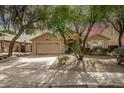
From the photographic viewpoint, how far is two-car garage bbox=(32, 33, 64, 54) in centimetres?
2193

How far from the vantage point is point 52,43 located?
2270 centimetres

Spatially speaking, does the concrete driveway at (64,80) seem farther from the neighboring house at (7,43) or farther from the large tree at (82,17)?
the neighboring house at (7,43)

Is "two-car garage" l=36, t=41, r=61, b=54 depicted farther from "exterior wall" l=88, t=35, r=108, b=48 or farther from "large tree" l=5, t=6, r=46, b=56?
"large tree" l=5, t=6, r=46, b=56

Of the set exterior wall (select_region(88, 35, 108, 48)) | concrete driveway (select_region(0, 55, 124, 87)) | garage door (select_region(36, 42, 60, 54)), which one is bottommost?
concrete driveway (select_region(0, 55, 124, 87))

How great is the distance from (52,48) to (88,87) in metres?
14.7

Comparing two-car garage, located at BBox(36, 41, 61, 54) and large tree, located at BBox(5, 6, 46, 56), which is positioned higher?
large tree, located at BBox(5, 6, 46, 56)

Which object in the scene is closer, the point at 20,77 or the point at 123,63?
the point at 20,77

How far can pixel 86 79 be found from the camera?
8812mm

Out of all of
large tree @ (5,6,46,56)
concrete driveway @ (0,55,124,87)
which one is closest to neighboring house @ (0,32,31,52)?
large tree @ (5,6,46,56)

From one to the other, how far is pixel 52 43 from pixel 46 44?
56 centimetres

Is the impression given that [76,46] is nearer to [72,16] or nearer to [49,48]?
[72,16]
